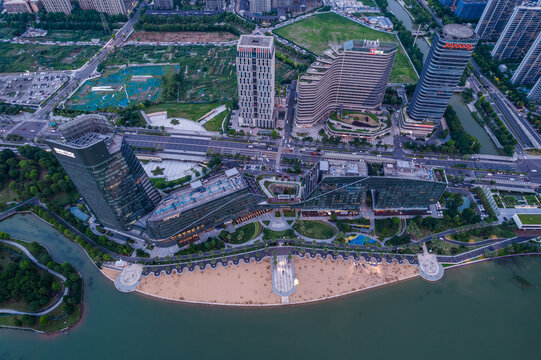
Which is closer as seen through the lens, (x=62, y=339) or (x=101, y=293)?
(x=62, y=339)

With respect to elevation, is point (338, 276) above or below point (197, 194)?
below

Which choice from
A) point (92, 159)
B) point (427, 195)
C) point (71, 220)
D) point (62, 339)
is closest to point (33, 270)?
point (71, 220)

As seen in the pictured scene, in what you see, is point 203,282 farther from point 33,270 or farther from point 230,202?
point 33,270

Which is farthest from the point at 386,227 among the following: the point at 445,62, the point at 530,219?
the point at 445,62

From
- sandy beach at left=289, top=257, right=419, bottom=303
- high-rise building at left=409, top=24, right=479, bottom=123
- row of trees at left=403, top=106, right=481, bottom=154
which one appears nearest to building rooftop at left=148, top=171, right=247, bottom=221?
sandy beach at left=289, top=257, right=419, bottom=303

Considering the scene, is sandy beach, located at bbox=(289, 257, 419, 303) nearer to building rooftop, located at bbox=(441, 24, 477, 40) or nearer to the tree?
the tree

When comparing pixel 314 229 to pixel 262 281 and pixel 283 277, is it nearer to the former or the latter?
pixel 283 277
